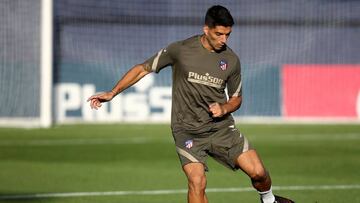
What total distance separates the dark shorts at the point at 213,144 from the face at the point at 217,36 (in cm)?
83

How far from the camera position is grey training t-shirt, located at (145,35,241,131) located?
912 centimetres

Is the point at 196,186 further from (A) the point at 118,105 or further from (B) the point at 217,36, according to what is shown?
(A) the point at 118,105


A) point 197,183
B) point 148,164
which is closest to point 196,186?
point 197,183

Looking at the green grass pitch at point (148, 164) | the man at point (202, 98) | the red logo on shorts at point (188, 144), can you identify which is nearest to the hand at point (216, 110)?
the man at point (202, 98)

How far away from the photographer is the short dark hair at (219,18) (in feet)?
28.8

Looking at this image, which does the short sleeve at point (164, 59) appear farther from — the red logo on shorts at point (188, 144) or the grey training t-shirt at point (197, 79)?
the red logo on shorts at point (188, 144)

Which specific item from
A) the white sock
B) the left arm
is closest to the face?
the left arm

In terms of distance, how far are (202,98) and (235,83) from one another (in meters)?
0.36

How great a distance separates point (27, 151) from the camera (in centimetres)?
1844

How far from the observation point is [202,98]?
9.16 meters

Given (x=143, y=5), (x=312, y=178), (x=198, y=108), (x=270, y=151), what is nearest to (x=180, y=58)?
→ (x=198, y=108)

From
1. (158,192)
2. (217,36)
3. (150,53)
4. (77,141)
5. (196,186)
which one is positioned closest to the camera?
(196,186)

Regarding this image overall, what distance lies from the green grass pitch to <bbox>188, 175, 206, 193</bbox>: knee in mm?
2762

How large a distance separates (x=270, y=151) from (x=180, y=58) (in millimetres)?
9809
